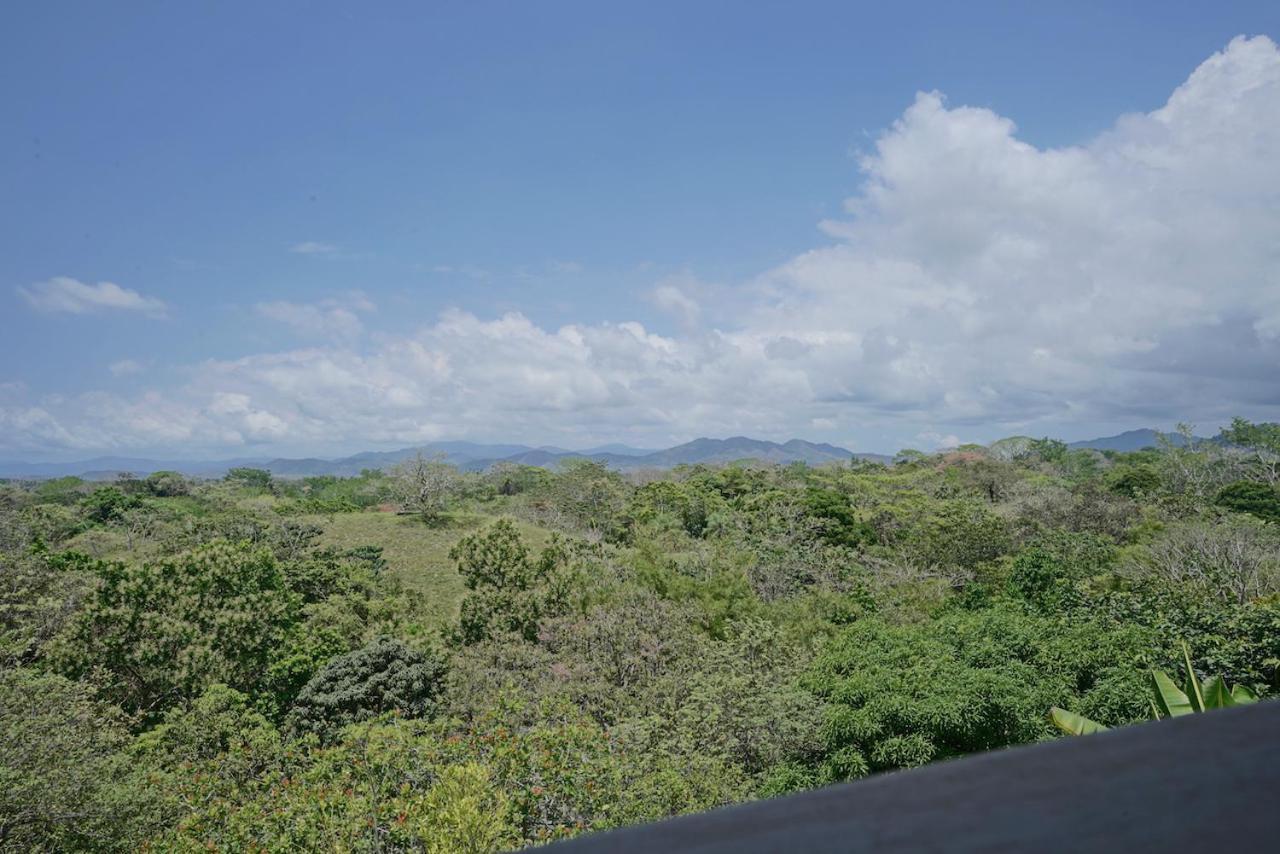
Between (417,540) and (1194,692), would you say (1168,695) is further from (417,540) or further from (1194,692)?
(417,540)

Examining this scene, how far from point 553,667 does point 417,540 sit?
828 inches

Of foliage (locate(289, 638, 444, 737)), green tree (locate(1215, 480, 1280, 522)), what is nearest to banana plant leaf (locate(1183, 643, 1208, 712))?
foliage (locate(289, 638, 444, 737))

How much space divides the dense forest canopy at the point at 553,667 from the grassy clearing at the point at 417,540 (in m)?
0.55

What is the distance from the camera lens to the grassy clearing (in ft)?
81.7

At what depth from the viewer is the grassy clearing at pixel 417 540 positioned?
24.9 m

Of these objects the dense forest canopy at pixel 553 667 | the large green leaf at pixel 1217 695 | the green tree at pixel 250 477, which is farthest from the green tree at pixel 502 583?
the green tree at pixel 250 477

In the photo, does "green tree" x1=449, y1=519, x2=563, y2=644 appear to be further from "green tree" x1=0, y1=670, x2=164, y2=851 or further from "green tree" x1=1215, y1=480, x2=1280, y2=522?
"green tree" x1=1215, y1=480, x2=1280, y2=522

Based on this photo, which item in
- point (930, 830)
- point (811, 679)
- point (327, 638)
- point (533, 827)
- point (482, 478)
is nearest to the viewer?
point (930, 830)

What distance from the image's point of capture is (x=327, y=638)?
1370 cm

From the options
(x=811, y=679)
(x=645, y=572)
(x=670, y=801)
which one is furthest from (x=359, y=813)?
(x=645, y=572)

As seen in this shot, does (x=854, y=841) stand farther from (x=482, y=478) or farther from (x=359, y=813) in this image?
(x=482, y=478)

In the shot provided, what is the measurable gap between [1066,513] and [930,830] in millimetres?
29638

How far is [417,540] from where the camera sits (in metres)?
30.5

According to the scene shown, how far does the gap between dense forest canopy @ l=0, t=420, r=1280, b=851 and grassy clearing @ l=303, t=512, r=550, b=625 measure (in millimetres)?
547
